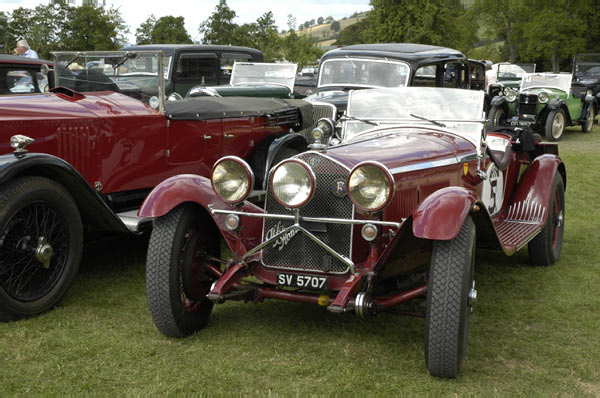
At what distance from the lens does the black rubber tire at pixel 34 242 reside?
12.5 ft

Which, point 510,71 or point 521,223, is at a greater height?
point 510,71

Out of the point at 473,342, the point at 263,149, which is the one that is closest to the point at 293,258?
the point at 473,342

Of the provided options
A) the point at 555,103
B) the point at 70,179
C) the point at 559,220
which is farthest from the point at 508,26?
Result: the point at 70,179

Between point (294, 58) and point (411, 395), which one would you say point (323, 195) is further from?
point (294, 58)

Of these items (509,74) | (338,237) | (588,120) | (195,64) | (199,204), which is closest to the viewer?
(338,237)

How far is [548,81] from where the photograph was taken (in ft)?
47.1

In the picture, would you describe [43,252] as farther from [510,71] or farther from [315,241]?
[510,71]

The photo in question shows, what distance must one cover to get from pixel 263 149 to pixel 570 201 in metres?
3.76

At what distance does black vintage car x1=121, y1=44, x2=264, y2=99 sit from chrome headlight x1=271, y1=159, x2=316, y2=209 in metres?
6.73

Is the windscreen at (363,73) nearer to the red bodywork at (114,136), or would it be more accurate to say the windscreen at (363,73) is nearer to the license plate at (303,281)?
the red bodywork at (114,136)

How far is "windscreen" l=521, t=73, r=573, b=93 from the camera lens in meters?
14.2

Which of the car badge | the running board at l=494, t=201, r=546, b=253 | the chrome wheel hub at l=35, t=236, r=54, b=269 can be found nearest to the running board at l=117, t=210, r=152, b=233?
the chrome wheel hub at l=35, t=236, r=54, b=269

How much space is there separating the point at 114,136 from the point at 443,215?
2.71m

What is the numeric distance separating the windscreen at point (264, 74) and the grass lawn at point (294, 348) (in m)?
5.56
